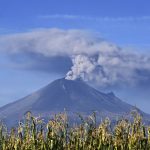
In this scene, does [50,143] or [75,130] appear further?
[75,130]

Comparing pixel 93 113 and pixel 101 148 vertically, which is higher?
pixel 93 113

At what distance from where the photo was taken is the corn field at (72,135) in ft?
41.5

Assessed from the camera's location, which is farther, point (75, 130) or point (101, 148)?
point (75, 130)

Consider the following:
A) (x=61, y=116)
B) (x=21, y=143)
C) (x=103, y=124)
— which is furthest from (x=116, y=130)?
(x=21, y=143)

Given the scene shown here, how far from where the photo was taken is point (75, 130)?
44.9 ft

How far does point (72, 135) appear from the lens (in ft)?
43.5

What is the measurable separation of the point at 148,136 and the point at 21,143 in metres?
2.93

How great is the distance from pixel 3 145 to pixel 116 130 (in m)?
2.77

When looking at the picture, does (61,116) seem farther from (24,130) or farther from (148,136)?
(148,136)

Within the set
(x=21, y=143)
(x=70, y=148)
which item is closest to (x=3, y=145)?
(x=21, y=143)

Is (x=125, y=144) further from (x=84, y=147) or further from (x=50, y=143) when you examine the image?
(x=50, y=143)

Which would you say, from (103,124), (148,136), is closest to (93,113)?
(103,124)

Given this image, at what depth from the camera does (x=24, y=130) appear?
1306 centimetres

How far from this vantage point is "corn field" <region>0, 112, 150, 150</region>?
41.5 ft
